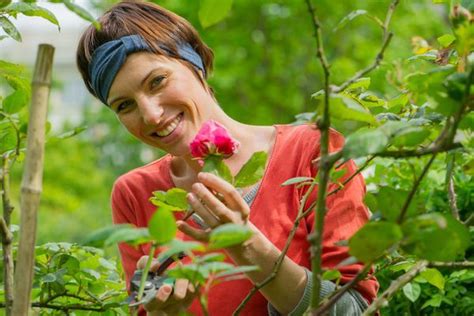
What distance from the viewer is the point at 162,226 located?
1396 millimetres

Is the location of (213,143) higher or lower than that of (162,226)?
lower

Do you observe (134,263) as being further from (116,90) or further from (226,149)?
(226,149)

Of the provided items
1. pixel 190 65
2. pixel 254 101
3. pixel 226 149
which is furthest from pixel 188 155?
pixel 254 101

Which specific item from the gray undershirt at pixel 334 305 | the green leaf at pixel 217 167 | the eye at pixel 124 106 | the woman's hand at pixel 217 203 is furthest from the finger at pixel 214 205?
the eye at pixel 124 106

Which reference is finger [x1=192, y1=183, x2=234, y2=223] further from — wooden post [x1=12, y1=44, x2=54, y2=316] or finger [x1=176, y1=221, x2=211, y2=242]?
wooden post [x1=12, y1=44, x2=54, y2=316]

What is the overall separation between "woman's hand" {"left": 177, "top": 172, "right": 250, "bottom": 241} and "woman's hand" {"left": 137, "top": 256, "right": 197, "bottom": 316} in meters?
0.20

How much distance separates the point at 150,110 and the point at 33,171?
1.13 m

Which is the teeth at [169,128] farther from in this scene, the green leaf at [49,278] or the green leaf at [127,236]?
the green leaf at [127,236]

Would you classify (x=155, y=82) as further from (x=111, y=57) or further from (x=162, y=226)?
(x=162, y=226)

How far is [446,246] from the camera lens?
4.99 feet

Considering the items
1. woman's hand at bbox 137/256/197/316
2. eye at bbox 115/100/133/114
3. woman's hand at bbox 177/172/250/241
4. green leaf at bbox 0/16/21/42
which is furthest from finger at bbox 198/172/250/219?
eye at bbox 115/100/133/114

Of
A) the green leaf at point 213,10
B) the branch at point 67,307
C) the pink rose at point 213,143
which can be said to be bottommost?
the branch at point 67,307

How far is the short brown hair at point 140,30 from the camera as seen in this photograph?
9.30 feet

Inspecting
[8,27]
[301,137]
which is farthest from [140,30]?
[8,27]
